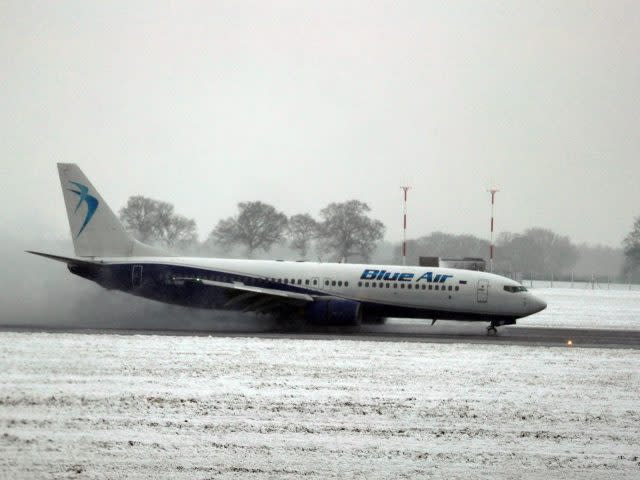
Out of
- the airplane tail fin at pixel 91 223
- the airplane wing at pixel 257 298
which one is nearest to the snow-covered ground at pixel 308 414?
the airplane wing at pixel 257 298

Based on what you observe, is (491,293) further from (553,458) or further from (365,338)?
(553,458)

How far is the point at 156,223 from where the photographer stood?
9369cm

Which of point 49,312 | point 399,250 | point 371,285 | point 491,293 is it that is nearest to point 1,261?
point 49,312

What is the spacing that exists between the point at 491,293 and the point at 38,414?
80.7 feet

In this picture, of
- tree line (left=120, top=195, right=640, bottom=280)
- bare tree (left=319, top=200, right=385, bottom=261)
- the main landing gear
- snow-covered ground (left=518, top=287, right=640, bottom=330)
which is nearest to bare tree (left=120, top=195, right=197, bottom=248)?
tree line (left=120, top=195, right=640, bottom=280)

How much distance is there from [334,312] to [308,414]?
19.6 meters

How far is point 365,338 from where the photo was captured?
103ft

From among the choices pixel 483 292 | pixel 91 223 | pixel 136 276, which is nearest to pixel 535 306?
pixel 483 292

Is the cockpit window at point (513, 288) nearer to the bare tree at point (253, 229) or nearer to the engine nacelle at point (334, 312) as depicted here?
the engine nacelle at point (334, 312)

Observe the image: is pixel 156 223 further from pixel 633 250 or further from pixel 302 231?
pixel 633 250

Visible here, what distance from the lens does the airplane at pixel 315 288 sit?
118 ft

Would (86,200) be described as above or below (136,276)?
above

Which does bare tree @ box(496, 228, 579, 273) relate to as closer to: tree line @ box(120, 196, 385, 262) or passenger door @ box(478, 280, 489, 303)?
tree line @ box(120, 196, 385, 262)

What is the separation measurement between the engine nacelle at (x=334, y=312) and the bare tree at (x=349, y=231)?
64.5m
